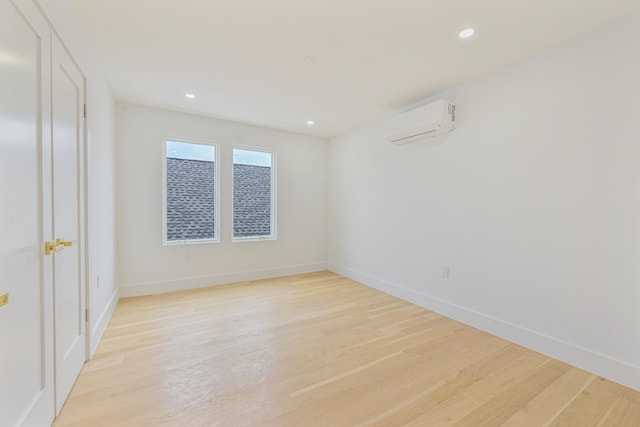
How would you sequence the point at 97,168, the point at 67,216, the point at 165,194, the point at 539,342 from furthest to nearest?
the point at 165,194 → the point at 97,168 → the point at 539,342 → the point at 67,216

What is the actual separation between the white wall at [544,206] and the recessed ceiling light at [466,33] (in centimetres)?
74

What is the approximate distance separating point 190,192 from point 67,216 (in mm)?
2222

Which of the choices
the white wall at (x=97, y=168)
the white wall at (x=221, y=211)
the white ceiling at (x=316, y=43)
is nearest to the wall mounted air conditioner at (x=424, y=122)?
the white ceiling at (x=316, y=43)

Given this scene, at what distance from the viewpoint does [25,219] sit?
45.0 inches

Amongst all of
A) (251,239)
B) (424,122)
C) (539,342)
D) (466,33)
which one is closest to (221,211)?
(251,239)

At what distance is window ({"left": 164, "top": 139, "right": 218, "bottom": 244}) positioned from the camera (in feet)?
12.0

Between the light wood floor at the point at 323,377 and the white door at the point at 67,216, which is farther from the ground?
the white door at the point at 67,216

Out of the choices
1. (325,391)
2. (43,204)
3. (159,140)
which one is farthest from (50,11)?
(325,391)

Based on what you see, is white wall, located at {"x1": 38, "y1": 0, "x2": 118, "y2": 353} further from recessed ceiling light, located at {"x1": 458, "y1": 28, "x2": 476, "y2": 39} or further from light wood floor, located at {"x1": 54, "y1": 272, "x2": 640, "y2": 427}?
recessed ceiling light, located at {"x1": 458, "y1": 28, "x2": 476, "y2": 39}

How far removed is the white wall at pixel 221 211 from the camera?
3354 mm

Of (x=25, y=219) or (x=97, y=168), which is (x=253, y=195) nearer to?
(x=97, y=168)

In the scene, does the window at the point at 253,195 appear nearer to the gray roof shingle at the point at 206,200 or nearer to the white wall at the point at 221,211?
the gray roof shingle at the point at 206,200

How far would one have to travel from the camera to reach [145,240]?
3457 mm

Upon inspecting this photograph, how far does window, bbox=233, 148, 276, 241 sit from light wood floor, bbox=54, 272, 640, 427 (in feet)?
5.23
